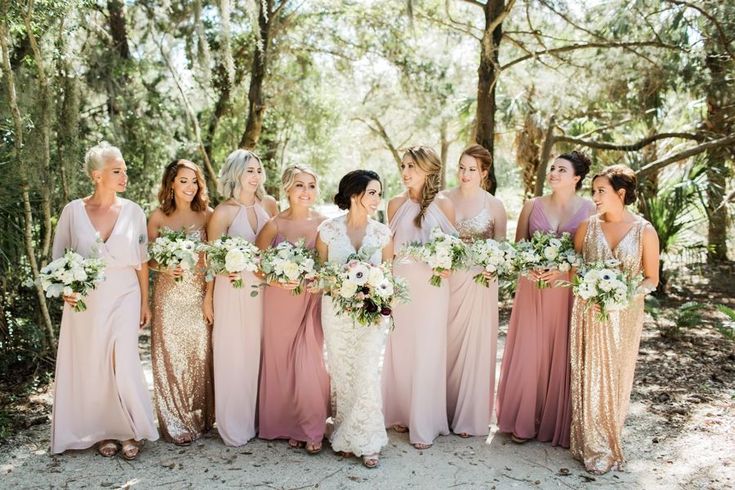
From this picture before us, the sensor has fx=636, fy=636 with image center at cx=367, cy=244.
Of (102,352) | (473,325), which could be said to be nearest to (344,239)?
(473,325)

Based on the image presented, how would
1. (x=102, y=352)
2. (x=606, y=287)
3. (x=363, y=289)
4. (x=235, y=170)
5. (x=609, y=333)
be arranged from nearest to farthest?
1. (x=606, y=287)
2. (x=363, y=289)
3. (x=609, y=333)
4. (x=102, y=352)
5. (x=235, y=170)

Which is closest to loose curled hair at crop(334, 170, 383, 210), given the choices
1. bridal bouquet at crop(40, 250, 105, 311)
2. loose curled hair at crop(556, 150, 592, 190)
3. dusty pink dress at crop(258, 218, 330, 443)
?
dusty pink dress at crop(258, 218, 330, 443)

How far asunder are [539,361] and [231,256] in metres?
2.72

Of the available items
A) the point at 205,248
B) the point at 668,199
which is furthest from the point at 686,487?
the point at 668,199

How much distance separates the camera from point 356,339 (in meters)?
4.92

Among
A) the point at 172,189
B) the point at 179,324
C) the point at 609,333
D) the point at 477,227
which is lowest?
the point at 179,324

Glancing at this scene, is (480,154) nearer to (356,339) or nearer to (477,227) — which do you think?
(477,227)

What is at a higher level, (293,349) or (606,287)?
(606,287)

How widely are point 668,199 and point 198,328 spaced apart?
899 centimetres

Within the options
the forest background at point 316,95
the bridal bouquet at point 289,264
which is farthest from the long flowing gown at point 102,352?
the bridal bouquet at point 289,264

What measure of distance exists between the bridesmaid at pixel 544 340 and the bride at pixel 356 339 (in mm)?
1255

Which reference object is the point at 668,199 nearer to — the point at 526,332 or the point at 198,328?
the point at 526,332

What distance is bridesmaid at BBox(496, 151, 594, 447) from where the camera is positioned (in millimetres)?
5270

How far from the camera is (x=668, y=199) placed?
11.2 m
